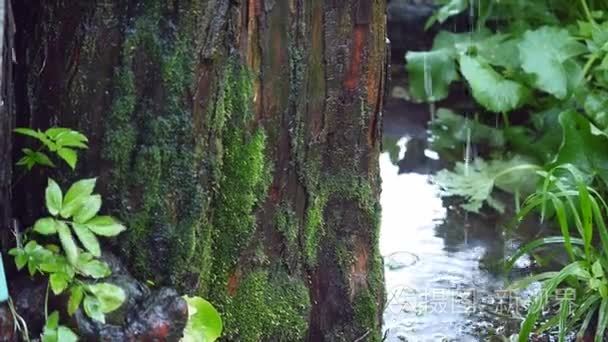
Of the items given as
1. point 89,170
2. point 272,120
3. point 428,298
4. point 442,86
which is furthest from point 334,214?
point 442,86

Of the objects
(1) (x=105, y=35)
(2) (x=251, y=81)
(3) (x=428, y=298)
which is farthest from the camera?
(3) (x=428, y=298)

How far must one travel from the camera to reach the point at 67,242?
1830mm

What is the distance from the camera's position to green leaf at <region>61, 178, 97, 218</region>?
185 cm

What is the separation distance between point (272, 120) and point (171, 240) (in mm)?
374

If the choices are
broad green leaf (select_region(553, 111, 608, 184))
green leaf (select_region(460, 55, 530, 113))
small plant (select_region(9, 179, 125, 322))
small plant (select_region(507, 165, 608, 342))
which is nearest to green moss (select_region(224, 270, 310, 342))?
small plant (select_region(9, 179, 125, 322))

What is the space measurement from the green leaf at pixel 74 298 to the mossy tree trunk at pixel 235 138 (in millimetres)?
192

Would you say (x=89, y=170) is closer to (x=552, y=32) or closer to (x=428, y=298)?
(x=428, y=298)

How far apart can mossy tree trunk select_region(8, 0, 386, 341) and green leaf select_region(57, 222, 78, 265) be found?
191 mm

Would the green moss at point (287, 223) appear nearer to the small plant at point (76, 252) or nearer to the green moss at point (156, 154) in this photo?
the green moss at point (156, 154)

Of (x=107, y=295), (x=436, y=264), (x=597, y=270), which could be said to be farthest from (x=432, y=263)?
(x=107, y=295)

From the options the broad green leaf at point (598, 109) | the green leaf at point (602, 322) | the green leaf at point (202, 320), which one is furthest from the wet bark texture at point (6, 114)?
the broad green leaf at point (598, 109)

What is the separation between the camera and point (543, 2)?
4.86 metres

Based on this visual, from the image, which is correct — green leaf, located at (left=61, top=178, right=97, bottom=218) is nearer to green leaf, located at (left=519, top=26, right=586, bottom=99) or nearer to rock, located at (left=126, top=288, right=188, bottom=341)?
rock, located at (left=126, top=288, right=188, bottom=341)

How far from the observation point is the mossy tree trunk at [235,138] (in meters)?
1.97
